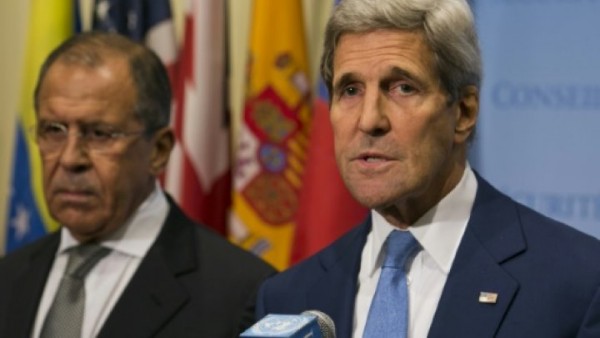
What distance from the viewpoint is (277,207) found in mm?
4852

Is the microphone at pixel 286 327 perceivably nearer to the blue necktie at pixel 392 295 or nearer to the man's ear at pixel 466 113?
the blue necktie at pixel 392 295

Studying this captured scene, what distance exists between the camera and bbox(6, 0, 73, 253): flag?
5.09 meters

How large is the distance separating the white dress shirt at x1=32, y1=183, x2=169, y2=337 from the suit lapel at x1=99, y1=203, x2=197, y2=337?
4 cm

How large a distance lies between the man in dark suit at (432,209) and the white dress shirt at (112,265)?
2.87ft

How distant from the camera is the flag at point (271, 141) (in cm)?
484

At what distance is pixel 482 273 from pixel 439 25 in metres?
0.54

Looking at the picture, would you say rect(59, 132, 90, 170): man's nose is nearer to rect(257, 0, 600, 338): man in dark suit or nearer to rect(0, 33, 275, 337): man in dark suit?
rect(0, 33, 275, 337): man in dark suit

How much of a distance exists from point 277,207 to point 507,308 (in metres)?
2.39

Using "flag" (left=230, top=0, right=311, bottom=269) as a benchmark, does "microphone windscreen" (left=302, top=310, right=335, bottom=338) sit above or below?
above

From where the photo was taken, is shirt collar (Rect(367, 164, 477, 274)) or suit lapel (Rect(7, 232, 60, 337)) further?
suit lapel (Rect(7, 232, 60, 337))

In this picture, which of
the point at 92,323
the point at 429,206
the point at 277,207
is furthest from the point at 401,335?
the point at 277,207

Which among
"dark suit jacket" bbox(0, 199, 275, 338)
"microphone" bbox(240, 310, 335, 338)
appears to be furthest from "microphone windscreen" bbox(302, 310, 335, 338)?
"dark suit jacket" bbox(0, 199, 275, 338)

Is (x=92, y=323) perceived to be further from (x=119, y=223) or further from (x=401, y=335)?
(x=401, y=335)

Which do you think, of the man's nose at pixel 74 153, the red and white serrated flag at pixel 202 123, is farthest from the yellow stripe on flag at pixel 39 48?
the man's nose at pixel 74 153
